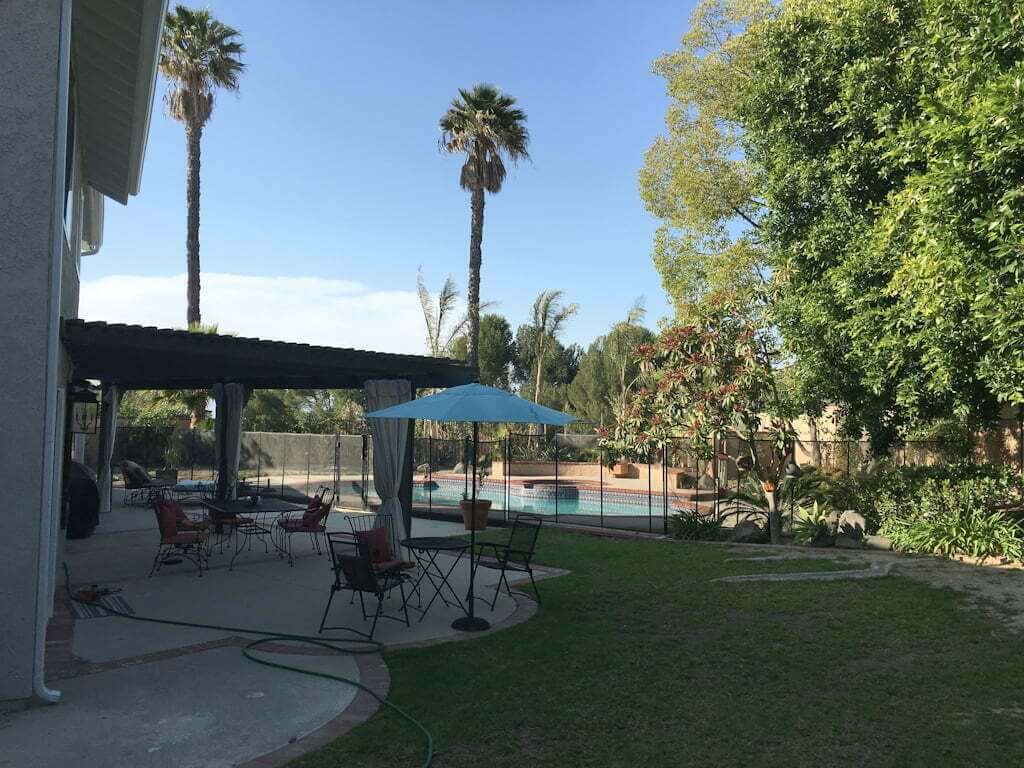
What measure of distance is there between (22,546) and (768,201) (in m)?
13.4

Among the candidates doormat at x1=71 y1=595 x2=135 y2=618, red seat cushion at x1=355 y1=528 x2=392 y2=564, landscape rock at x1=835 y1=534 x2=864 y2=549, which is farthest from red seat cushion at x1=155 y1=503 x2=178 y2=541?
landscape rock at x1=835 y1=534 x2=864 y2=549

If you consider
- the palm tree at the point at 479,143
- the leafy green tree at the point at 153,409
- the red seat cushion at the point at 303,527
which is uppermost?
the palm tree at the point at 479,143

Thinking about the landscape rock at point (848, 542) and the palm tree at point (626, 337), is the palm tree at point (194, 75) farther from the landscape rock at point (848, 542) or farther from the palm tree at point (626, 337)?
the landscape rock at point (848, 542)

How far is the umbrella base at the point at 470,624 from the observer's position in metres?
7.45

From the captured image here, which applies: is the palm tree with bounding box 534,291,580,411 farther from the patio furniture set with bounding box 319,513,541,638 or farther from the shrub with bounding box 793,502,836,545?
→ the patio furniture set with bounding box 319,513,541,638

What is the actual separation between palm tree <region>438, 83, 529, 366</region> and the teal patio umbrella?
18.8m

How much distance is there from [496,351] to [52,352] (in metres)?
41.2

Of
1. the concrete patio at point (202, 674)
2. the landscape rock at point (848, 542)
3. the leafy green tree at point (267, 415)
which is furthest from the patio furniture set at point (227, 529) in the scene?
the leafy green tree at point (267, 415)

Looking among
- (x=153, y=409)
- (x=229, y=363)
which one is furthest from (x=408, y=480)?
(x=153, y=409)

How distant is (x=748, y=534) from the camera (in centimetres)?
1400

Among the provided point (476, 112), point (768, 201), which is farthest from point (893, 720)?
point (476, 112)

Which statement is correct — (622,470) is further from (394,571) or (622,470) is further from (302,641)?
(302,641)

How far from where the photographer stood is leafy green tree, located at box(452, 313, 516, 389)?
4631 centimetres

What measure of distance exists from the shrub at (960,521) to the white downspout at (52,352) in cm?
1178
